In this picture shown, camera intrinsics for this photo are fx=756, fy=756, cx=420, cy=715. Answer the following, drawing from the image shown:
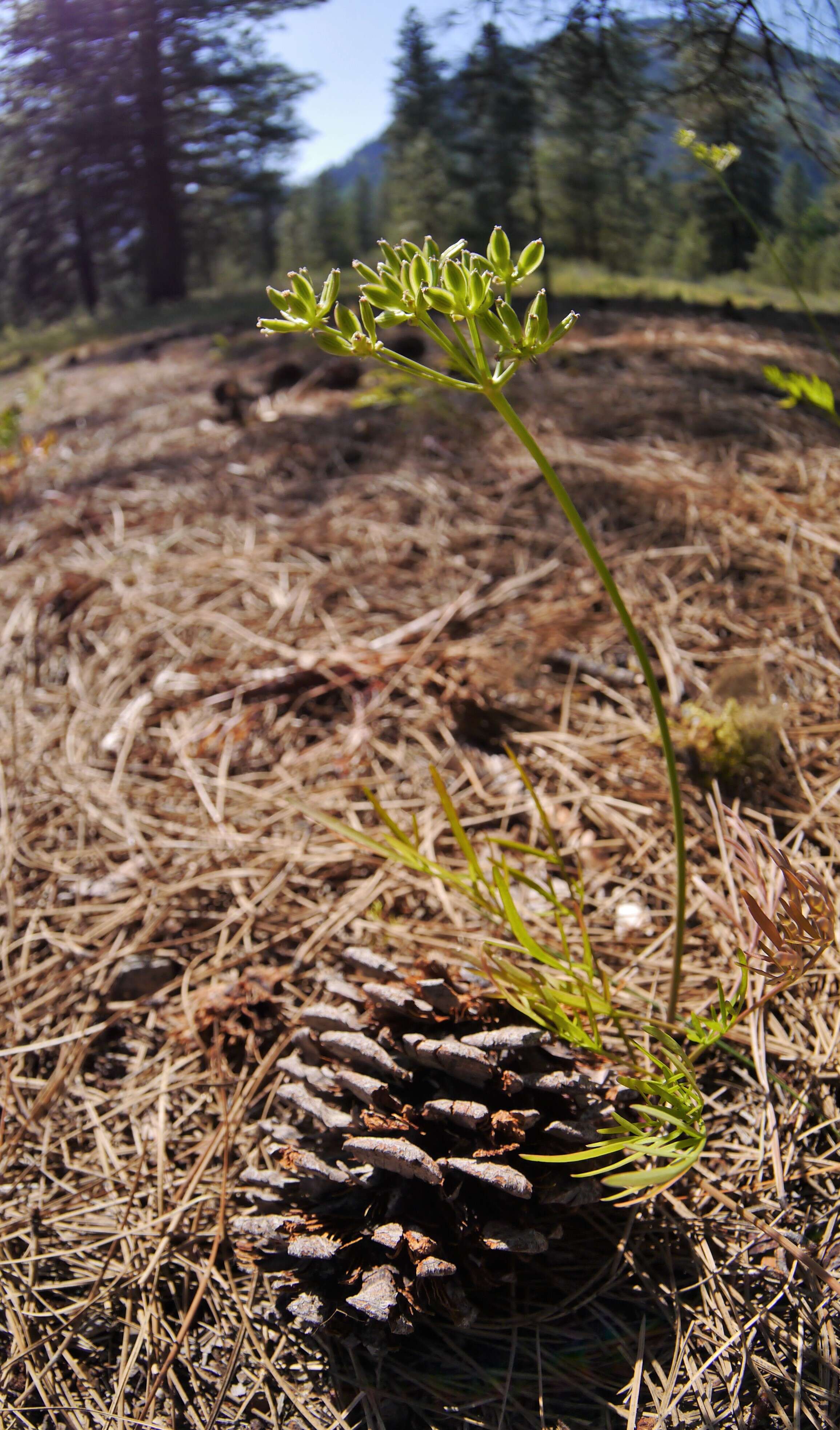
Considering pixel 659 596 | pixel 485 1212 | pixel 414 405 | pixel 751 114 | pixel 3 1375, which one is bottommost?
pixel 3 1375

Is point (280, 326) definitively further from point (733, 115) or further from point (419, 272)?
point (733, 115)

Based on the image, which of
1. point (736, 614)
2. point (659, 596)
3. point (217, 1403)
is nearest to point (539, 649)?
point (659, 596)

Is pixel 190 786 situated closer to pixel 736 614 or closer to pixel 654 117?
pixel 736 614

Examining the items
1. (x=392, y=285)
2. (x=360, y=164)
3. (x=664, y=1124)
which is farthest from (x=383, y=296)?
(x=360, y=164)

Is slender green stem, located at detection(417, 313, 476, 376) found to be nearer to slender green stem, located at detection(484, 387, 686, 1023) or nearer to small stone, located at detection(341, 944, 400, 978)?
slender green stem, located at detection(484, 387, 686, 1023)

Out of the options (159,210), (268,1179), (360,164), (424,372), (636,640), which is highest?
(360,164)

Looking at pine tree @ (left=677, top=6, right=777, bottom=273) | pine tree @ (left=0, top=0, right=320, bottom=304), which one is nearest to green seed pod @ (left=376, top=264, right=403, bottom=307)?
pine tree @ (left=677, top=6, right=777, bottom=273)

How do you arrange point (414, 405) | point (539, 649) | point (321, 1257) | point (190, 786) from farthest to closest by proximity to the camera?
1. point (414, 405)
2. point (539, 649)
3. point (190, 786)
4. point (321, 1257)
